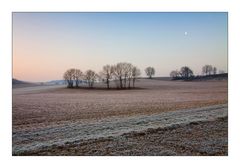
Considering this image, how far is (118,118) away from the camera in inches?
268

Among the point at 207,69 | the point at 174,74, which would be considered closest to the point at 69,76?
the point at 174,74

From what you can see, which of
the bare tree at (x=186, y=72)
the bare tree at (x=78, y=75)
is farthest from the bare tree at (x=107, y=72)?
the bare tree at (x=186, y=72)

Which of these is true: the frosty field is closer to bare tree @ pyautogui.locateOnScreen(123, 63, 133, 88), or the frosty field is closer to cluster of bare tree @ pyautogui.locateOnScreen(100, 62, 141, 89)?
cluster of bare tree @ pyautogui.locateOnScreen(100, 62, 141, 89)

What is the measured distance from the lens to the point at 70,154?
5.95 m

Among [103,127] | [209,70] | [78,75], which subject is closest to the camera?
[103,127]

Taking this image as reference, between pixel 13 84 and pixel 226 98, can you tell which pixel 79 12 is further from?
pixel 226 98

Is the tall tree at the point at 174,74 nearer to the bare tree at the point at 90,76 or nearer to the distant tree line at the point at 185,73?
the distant tree line at the point at 185,73

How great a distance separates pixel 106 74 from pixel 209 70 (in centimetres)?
213

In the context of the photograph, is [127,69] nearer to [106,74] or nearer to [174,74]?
[106,74]

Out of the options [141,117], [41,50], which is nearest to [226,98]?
[141,117]

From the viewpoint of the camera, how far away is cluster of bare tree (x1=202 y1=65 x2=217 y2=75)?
22.0 feet

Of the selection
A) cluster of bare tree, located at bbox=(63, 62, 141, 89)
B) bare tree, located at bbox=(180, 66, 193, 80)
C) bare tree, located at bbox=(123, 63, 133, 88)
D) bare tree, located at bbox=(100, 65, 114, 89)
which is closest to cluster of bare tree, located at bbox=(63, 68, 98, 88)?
cluster of bare tree, located at bbox=(63, 62, 141, 89)

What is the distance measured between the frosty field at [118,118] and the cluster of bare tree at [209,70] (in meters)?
0.22

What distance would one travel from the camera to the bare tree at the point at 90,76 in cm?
669
